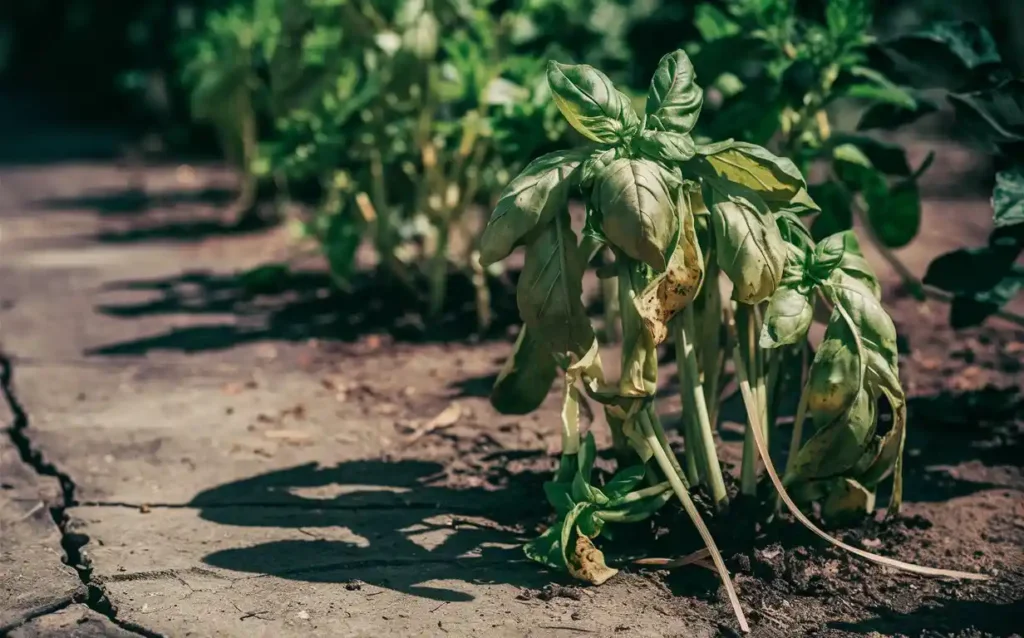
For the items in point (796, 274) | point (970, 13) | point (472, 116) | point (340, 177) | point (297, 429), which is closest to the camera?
point (796, 274)

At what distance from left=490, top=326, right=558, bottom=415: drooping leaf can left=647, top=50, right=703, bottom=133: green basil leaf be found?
0.58m

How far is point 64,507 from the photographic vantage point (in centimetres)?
313

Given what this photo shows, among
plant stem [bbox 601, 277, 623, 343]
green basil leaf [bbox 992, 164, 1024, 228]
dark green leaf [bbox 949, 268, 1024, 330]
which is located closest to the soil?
plant stem [bbox 601, 277, 623, 343]

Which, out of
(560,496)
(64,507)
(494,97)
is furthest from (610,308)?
(64,507)

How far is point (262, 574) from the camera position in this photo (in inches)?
107

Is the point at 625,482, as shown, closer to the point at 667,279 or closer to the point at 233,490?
the point at 667,279

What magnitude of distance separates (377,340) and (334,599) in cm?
214

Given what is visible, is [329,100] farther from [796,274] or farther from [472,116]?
[796,274]

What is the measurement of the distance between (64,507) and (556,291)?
4.78ft

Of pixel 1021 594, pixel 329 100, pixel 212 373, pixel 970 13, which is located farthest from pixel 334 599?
pixel 970 13

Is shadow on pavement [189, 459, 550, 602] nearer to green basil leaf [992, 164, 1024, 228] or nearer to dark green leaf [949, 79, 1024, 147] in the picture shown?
green basil leaf [992, 164, 1024, 228]

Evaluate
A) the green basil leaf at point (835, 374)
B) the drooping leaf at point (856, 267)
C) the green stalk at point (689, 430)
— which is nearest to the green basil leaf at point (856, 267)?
the drooping leaf at point (856, 267)

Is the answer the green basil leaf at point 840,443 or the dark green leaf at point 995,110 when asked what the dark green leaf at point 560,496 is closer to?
the green basil leaf at point 840,443

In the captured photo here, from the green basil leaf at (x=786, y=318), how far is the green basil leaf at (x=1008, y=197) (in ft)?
2.37
